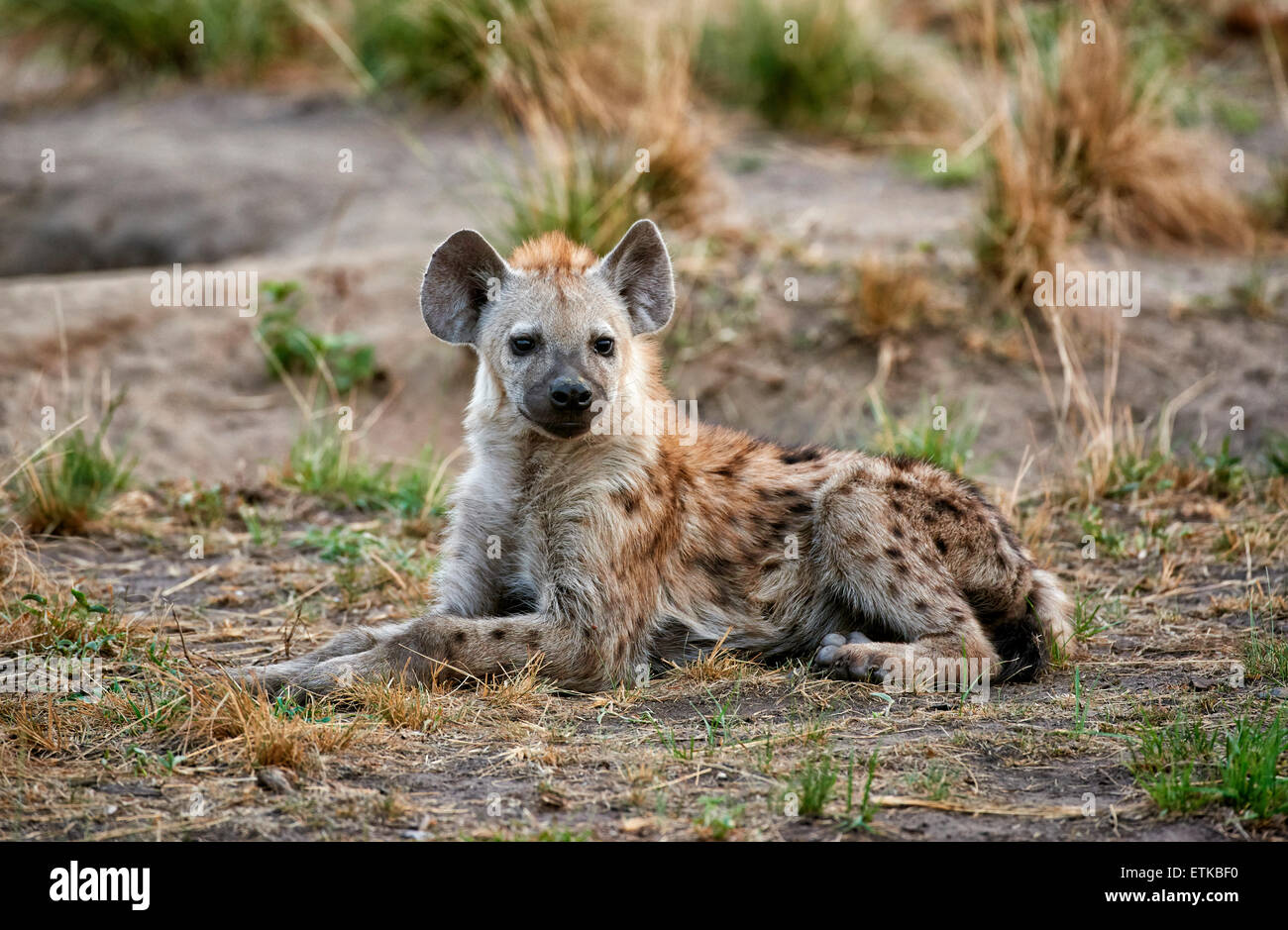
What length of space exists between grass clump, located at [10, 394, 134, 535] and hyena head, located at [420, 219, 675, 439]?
6.91ft

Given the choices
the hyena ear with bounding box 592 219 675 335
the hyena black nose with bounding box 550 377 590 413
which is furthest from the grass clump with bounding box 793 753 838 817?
the hyena ear with bounding box 592 219 675 335

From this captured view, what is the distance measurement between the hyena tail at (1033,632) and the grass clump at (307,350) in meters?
4.20

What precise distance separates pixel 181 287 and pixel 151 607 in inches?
146

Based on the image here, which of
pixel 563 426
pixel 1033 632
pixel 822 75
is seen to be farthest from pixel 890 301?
pixel 822 75

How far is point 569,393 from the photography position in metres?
4.12

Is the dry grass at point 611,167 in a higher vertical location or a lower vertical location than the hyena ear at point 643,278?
higher

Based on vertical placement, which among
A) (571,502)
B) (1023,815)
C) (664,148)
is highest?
(664,148)

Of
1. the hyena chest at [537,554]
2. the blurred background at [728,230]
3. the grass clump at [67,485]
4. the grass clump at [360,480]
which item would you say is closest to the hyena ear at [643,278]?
the hyena chest at [537,554]

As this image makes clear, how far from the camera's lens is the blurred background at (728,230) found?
23.9ft

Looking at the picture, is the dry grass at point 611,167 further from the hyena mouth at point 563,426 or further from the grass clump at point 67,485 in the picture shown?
the hyena mouth at point 563,426

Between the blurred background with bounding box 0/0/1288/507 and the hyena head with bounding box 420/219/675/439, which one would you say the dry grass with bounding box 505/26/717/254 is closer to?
the blurred background with bounding box 0/0/1288/507

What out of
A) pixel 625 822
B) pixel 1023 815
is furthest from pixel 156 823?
pixel 1023 815

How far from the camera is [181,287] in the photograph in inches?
319

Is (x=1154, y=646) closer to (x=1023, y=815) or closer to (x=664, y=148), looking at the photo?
(x=1023, y=815)
